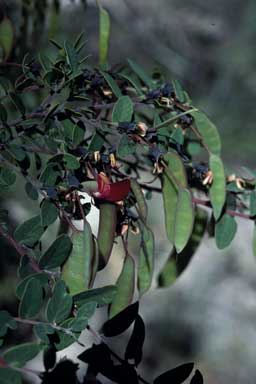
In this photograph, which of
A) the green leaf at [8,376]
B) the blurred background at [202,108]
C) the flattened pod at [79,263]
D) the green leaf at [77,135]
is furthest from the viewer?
the blurred background at [202,108]

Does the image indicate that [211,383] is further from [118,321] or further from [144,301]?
[118,321]

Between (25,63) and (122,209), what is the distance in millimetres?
202

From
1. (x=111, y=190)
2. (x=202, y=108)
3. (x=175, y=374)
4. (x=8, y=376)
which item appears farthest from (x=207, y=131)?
(x=202, y=108)

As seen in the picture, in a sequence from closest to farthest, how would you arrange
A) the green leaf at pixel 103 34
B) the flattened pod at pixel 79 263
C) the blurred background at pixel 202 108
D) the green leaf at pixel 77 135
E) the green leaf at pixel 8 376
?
the green leaf at pixel 8 376 < the flattened pod at pixel 79 263 < the green leaf at pixel 77 135 < the green leaf at pixel 103 34 < the blurred background at pixel 202 108

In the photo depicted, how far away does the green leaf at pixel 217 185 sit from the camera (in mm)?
→ 754

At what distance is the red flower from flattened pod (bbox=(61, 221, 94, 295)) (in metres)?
0.04

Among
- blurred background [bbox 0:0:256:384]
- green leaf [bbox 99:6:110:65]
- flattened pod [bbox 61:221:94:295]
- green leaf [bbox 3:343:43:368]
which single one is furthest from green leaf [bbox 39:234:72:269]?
blurred background [bbox 0:0:256:384]

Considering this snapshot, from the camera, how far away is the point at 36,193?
0.74m

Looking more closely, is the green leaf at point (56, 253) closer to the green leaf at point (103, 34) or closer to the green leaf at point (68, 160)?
the green leaf at point (68, 160)

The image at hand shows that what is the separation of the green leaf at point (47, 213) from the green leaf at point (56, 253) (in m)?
0.03

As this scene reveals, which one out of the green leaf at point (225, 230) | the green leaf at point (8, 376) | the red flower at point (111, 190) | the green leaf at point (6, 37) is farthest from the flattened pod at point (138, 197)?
the green leaf at point (6, 37)

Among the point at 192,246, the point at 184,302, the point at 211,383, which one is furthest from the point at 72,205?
the point at 184,302

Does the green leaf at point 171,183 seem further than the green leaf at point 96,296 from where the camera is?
Yes

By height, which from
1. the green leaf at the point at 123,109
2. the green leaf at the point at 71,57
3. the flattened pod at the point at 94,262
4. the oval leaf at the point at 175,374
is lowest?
the oval leaf at the point at 175,374
